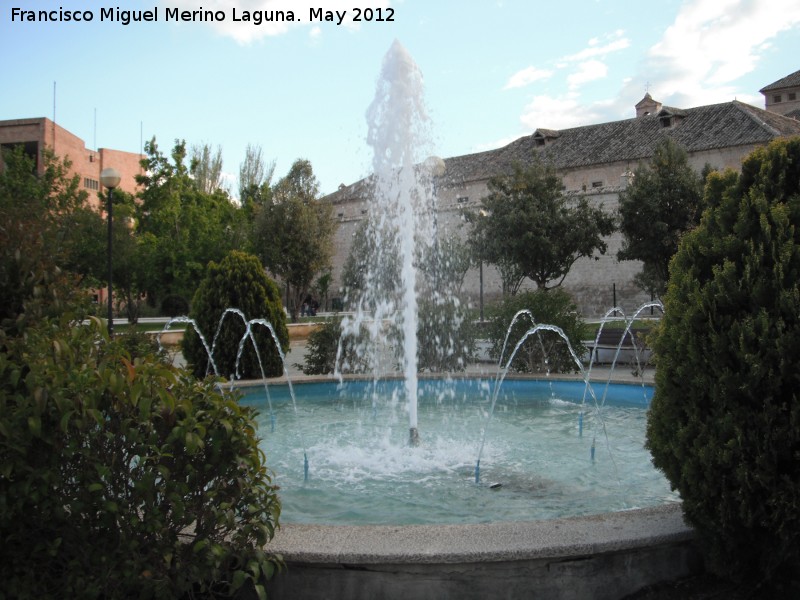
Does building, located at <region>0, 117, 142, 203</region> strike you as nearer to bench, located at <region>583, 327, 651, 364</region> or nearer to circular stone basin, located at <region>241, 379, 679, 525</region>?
bench, located at <region>583, 327, 651, 364</region>

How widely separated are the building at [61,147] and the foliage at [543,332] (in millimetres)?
31538

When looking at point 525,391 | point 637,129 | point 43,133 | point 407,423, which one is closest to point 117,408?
point 407,423

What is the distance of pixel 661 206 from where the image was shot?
2245 cm

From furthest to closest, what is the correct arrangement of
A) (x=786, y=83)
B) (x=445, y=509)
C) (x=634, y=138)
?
(x=786, y=83) < (x=634, y=138) < (x=445, y=509)

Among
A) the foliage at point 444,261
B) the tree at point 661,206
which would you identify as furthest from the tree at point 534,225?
the foliage at point 444,261

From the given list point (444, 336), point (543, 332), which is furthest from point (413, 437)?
point (444, 336)

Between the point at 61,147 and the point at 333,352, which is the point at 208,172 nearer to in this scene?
the point at 61,147

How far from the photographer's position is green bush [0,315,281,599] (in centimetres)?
238

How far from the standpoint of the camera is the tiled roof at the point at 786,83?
156 ft

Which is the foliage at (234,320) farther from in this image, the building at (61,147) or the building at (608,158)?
the building at (61,147)

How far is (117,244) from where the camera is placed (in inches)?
1060

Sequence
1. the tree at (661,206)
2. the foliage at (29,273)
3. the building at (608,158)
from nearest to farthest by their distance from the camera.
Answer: the foliage at (29,273)
the tree at (661,206)
the building at (608,158)

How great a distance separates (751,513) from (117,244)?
2702 centimetres

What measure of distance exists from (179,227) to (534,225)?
14.4 m
